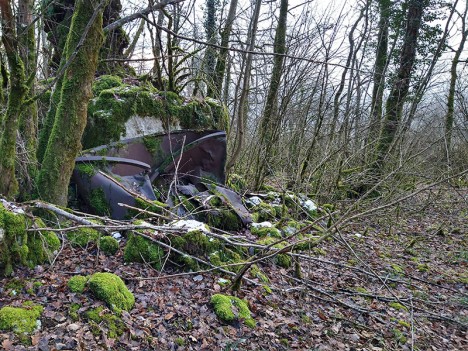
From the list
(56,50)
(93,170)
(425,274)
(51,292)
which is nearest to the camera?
(51,292)

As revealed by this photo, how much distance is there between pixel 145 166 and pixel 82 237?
1.87m

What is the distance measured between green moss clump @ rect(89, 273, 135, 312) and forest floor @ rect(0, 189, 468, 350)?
3.7 inches

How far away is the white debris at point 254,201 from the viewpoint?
7914 mm

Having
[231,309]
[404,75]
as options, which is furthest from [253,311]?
[404,75]

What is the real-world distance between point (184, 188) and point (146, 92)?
2.07 metres

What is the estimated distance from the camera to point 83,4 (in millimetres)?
4742

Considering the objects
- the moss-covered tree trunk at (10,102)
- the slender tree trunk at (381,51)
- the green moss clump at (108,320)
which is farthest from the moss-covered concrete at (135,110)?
the slender tree trunk at (381,51)

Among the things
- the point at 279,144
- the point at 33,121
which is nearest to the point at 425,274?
the point at 279,144

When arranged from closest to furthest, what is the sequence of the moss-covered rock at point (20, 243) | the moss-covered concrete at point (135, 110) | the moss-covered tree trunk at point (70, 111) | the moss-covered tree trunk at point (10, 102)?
the moss-covered rock at point (20, 243) < the moss-covered tree trunk at point (10, 102) < the moss-covered tree trunk at point (70, 111) < the moss-covered concrete at point (135, 110)

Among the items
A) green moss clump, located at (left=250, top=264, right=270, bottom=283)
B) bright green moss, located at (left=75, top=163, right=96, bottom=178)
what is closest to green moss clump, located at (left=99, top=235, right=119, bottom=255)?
bright green moss, located at (left=75, top=163, right=96, bottom=178)

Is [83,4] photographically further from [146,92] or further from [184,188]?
[184,188]

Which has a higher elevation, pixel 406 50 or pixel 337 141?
pixel 406 50

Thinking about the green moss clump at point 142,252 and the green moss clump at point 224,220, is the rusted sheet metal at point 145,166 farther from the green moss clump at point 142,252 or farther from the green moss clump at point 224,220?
the green moss clump at point 142,252

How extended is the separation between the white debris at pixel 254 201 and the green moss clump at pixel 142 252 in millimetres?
3631
